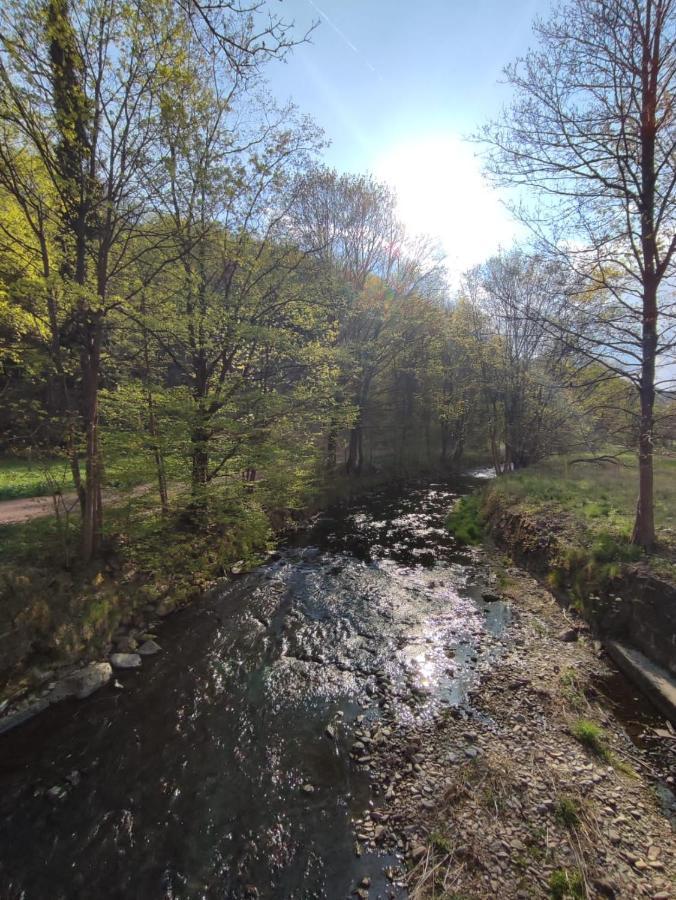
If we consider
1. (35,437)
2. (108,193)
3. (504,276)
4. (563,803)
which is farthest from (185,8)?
(504,276)

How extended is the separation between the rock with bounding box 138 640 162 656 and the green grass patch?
30.7ft

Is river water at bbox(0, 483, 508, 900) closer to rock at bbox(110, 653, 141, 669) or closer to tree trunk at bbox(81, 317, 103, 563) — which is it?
rock at bbox(110, 653, 141, 669)

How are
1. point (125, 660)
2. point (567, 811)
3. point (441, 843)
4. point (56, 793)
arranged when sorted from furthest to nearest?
point (125, 660) → point (56, 793) → point (567, 811) → point (441, 843)

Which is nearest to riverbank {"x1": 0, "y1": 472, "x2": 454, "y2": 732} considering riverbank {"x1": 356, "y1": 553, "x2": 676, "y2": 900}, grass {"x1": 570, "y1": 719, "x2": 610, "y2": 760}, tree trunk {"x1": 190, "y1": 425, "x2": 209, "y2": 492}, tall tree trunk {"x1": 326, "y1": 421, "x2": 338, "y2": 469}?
tree trunk {"x1": 190, "y1": 425, "x2": 209, "y2": 492}

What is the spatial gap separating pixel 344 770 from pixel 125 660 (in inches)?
169

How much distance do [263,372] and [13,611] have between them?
8.21 metres

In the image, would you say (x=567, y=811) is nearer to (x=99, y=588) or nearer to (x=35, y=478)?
(x=99, y=588)

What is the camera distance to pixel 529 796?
4012 millimetres

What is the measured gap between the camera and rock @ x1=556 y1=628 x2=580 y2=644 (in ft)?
22.7

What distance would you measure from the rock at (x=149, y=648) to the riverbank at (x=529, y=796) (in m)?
4.45

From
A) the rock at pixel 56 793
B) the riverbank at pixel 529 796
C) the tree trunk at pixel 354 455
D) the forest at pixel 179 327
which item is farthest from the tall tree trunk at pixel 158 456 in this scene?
the tree trunk at pixel 354 455

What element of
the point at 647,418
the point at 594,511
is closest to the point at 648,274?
the point at 647,418

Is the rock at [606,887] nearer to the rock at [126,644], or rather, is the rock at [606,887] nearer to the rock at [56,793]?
the rock at [56,793]

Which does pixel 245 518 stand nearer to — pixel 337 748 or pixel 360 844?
pixel 337 748
